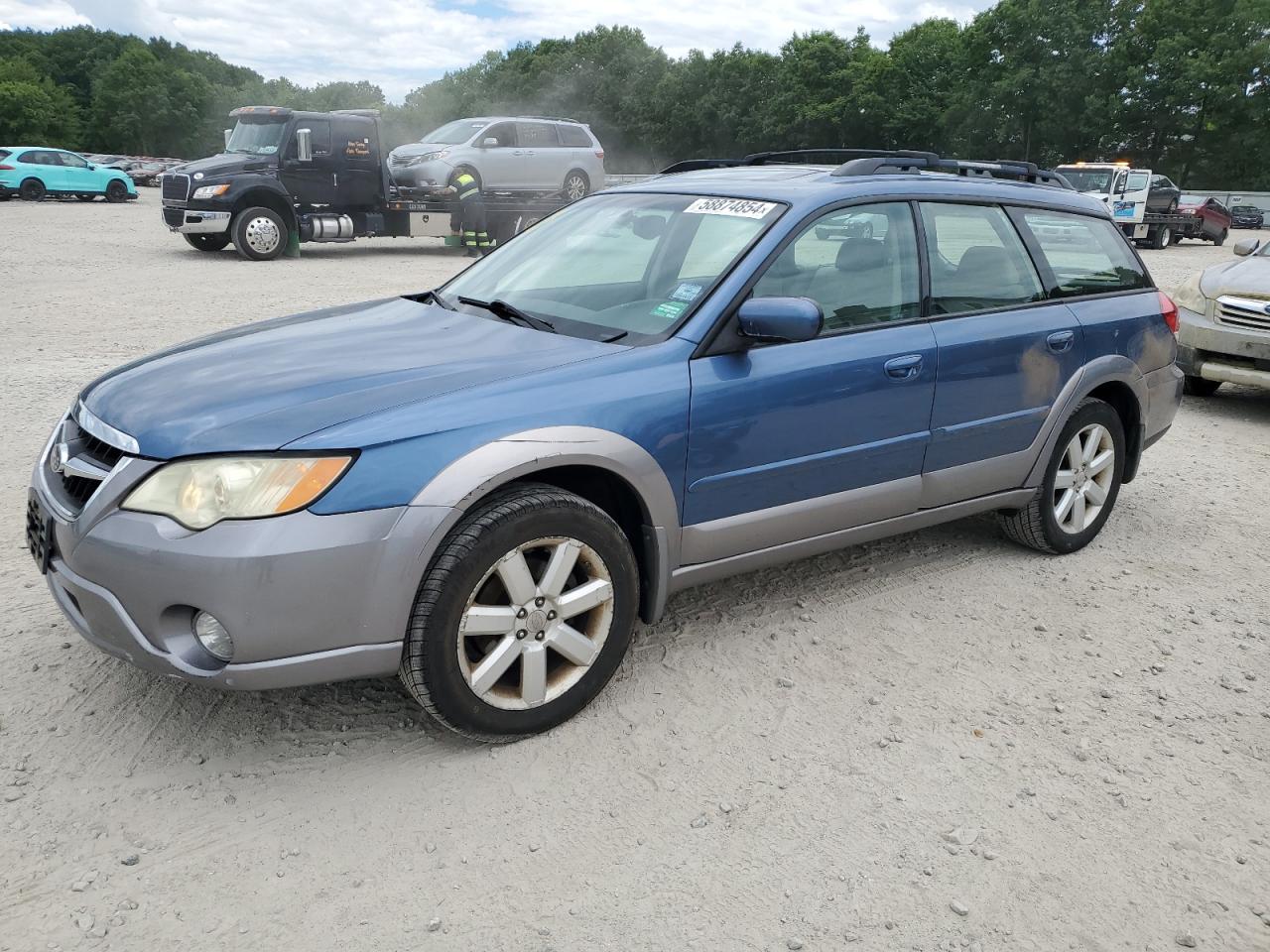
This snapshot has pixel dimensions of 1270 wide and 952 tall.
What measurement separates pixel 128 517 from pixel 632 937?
1.64m

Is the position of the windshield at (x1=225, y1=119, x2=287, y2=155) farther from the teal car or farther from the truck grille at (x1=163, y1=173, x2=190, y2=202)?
the teal car

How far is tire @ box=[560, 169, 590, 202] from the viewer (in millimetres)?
21156

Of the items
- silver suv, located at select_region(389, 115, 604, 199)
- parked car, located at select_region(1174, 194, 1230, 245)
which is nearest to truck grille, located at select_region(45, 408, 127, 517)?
silver suv, located at select_region(389, 115, 604, 199)

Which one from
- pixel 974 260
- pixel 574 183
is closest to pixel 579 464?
pixel 974 260

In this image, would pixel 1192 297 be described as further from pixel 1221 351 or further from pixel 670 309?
pixel 670 309

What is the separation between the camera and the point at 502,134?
20.3 meters

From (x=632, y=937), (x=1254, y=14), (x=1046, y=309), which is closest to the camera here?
(x=632, y=937)

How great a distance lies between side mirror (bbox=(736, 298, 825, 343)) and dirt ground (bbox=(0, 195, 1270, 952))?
46.3 inches

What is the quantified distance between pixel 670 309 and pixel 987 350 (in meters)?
1.41

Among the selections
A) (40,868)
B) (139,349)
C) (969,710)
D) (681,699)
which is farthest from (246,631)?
(139,349)

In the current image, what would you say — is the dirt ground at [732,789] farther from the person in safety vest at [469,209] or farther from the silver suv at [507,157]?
the silver suv at [507,157]

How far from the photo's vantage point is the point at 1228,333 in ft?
25.9

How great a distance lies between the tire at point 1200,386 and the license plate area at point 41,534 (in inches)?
336

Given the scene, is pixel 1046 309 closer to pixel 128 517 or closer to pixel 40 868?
pixel 128 517
